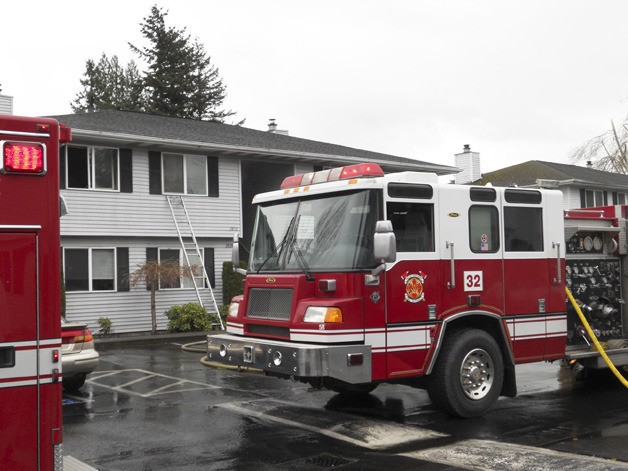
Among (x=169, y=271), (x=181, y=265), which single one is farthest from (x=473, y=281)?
(x=181, y=265)

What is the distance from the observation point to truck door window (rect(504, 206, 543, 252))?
9.34 meters

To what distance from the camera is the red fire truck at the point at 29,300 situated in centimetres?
475

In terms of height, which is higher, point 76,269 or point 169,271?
point 76,269

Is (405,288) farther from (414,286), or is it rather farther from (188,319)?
(188,319)

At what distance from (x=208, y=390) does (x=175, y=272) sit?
9810 mm

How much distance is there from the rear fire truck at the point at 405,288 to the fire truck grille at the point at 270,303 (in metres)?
0.01

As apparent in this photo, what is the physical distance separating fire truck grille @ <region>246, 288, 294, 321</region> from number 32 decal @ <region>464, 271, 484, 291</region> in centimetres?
207

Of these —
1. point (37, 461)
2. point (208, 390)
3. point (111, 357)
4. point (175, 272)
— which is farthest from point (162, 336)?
point (37, 461)

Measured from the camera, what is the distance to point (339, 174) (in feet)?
28.9

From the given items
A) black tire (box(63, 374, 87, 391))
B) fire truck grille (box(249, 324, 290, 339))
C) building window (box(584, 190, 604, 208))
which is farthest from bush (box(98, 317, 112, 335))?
building window (box(584, 190, 604, 208))

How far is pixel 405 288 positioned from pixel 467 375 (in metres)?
1.35

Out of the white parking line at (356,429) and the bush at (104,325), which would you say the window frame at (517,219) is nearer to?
the white parking line at (356,429)

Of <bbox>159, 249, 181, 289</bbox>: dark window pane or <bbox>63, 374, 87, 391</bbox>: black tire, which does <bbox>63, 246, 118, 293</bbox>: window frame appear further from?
<bbox>63, 374, 87, 391</bbox>: black tire

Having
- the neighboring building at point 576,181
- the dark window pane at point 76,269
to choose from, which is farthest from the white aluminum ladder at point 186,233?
the neighboring building at point 576,181
